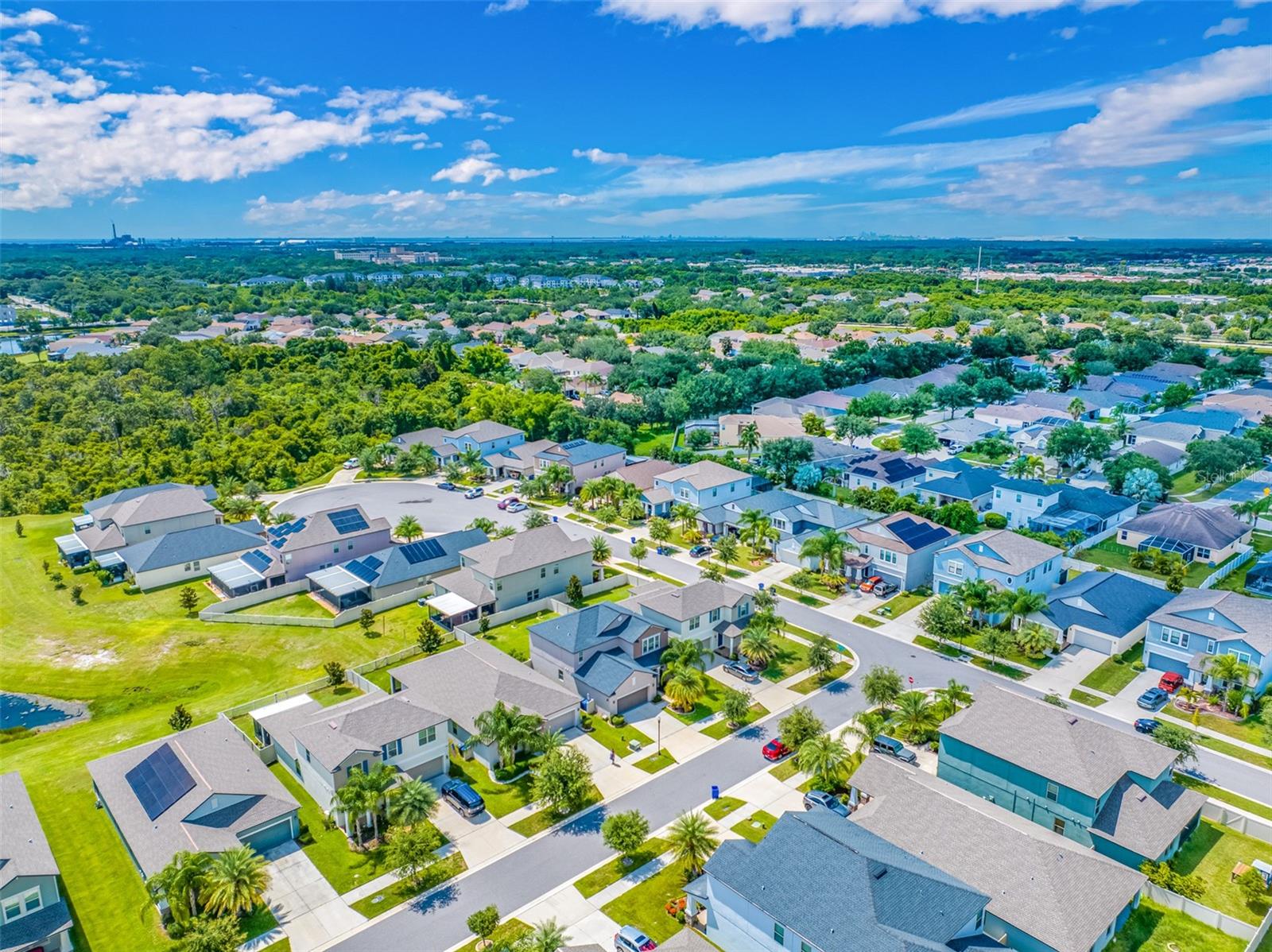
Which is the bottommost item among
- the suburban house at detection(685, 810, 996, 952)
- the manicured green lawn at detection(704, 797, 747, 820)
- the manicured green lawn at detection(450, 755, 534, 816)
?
the manicured green lawn at detection(450, 755, 534, 816)

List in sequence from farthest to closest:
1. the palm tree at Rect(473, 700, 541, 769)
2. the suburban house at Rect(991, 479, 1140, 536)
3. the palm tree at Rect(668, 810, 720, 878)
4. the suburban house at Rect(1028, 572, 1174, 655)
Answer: the suburban house at Rect(991, 479, 1140, 536)
the suburban house at Rect(1028, 572, 1174, 655)
the palm tree at Rect(473, 700, 541, 769)
the palm tree at Rect(668, 810, 720, 878)

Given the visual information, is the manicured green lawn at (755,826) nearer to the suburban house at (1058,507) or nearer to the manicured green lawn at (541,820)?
the manicured green lawn at (541,820)

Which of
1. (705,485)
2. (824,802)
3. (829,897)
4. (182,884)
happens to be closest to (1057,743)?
(824,802)

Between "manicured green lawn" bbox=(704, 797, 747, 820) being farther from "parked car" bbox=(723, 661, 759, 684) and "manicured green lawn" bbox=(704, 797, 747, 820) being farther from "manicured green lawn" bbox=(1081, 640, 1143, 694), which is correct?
"manicured green lawn" bbox=(1081, 640, 1143, 694)

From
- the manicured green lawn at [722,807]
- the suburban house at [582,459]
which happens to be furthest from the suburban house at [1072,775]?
the suburban house at [582,459]

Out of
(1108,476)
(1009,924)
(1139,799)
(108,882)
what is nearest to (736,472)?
(1108,476)

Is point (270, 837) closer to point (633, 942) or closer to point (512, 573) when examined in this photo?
point (633, 942)

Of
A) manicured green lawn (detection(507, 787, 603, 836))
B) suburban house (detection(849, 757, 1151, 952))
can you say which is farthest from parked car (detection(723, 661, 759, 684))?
manicured green lawn (detection(507, 787, 603, 836))
